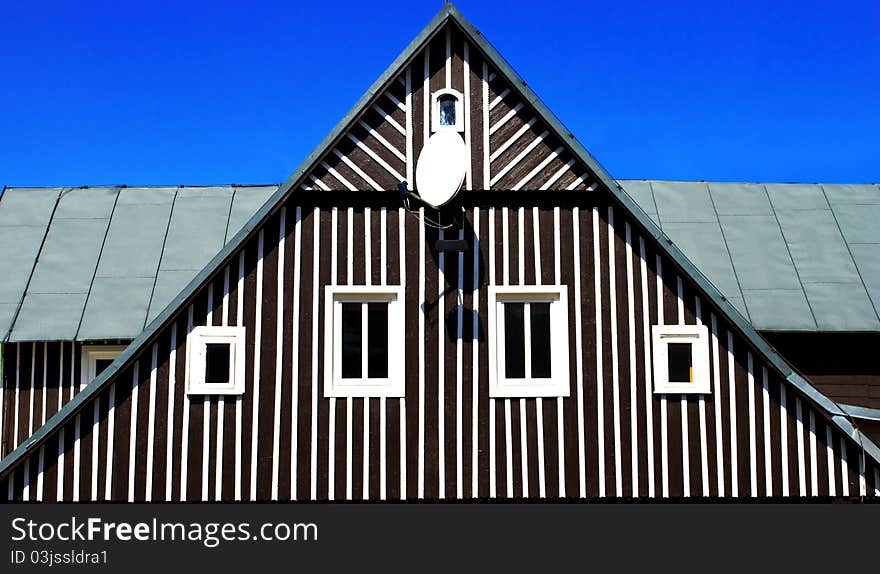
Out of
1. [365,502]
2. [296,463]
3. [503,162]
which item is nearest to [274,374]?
[296,463]

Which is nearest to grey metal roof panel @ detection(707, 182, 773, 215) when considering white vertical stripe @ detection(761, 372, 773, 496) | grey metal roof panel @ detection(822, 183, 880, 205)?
grey metal roof panel @ detection(822, 183, 880, 205)

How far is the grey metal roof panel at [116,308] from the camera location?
12.1 m

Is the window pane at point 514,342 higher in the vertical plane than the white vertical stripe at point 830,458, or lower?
higher

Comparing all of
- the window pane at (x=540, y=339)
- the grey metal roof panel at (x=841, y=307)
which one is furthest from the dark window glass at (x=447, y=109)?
the grey metal roof panel at (x=841, y=307)

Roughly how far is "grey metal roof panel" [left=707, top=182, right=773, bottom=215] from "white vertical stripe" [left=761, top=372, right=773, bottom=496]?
231 inches

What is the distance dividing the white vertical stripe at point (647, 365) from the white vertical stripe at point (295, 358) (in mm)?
3836

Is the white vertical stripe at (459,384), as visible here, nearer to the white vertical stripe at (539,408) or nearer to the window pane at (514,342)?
the window pane at (514,342)

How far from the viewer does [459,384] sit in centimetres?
920

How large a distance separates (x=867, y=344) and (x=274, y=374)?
8.83 m

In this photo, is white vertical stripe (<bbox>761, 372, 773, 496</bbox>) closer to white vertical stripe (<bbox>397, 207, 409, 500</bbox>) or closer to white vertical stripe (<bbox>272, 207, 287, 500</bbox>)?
white vertical stripe (<bbox>397, 207, 409, 500</bbox>)

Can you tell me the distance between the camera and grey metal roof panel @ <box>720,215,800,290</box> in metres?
13.0

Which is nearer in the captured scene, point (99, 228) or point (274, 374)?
point (274, 374)
